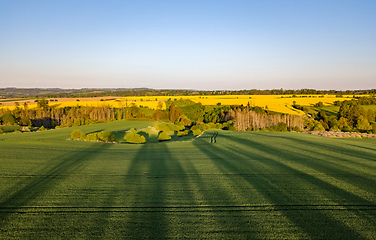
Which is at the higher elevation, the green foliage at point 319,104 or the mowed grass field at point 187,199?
the green foliage at point 319,104

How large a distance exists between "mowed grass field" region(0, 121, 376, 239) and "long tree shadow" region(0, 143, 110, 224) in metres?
0.03

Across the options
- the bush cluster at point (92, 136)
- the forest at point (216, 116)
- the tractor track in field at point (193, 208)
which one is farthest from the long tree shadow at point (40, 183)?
the forest at point (216, 116)

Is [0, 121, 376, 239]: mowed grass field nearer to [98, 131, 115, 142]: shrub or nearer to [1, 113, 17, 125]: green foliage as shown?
[98, 131, 115, 142]: shrub

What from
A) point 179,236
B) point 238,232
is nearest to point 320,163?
point 238,232

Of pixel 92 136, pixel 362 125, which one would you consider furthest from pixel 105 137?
pixel 362 125

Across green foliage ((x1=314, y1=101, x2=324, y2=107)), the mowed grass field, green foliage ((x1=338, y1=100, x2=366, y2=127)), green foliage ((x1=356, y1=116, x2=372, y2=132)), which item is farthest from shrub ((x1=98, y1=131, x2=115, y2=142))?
green foliage ((x1=314, y1=101, x2=324, y2=107))

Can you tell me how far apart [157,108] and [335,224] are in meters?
64.0

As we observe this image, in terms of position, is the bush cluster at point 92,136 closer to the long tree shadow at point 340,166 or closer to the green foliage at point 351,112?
the long tree shadow at point 340,166

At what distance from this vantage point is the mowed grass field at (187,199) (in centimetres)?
480

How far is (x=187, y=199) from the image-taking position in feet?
21.3

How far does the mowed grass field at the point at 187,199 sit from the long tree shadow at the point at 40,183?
3 centimetres

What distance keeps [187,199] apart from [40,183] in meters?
5.15

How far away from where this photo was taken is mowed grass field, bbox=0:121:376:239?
480 centimetres

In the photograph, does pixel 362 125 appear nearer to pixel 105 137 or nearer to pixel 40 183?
pixel 105 137
